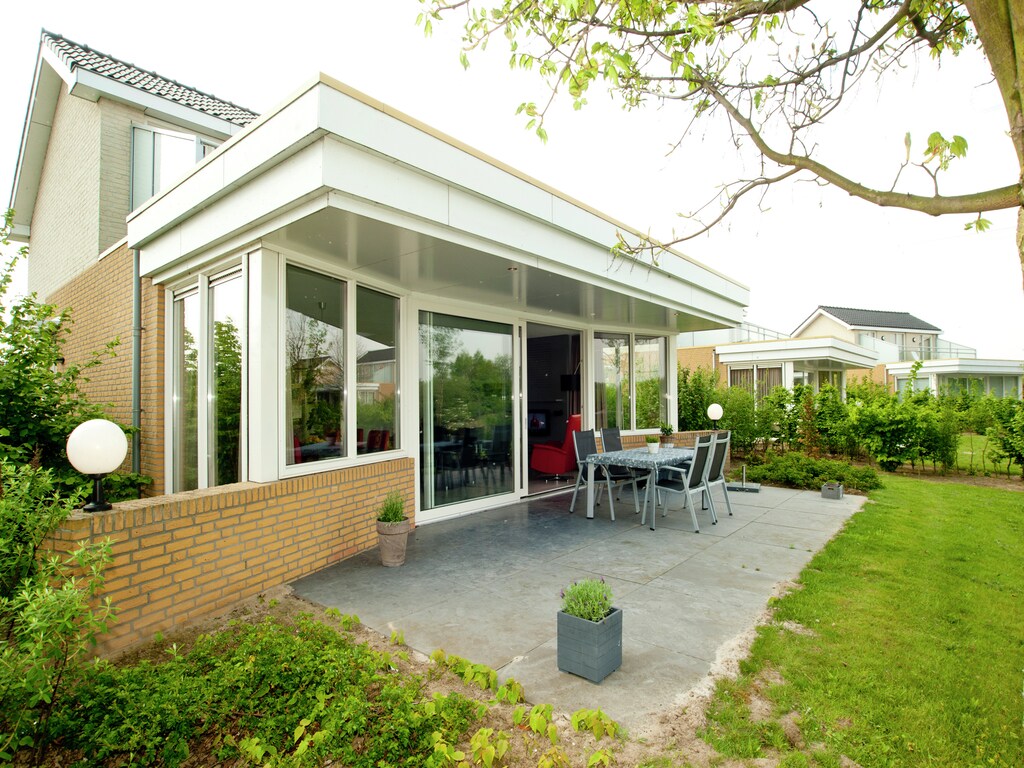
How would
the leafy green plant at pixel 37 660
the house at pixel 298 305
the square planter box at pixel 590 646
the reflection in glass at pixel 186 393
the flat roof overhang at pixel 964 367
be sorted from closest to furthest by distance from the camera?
the leafy green plant at pixel 37 660 → the square planter box at pixel 590 646 → the house at pixel 298 305 → the reflection in glass at pixel 186 393 → the flat roof overhang at pixel 964 367

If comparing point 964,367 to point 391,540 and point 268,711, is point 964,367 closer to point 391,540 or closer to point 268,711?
point 391,540

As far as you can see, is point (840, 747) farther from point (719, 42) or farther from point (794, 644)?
point (719, 42)

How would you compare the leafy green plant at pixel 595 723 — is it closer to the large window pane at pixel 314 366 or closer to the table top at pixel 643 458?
the large window pane at pixel 314 366

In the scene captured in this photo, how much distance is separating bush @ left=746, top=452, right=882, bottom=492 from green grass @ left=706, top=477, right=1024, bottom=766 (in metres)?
3.25

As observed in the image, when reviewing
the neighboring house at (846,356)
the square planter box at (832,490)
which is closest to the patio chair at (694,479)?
the square planter box at (832,490)

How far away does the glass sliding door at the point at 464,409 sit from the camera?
6168 mm

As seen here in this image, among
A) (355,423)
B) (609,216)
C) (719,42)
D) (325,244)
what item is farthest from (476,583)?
(719,42)

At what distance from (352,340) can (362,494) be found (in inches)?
57.4

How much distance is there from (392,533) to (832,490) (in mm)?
6496

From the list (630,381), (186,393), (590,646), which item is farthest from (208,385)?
(630,381)

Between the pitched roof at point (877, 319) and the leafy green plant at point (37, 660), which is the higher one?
the pitched roof at point (877, 319)

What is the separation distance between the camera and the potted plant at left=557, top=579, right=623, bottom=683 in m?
2.66

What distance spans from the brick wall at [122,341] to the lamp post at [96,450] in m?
2.53

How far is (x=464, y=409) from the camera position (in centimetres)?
660
